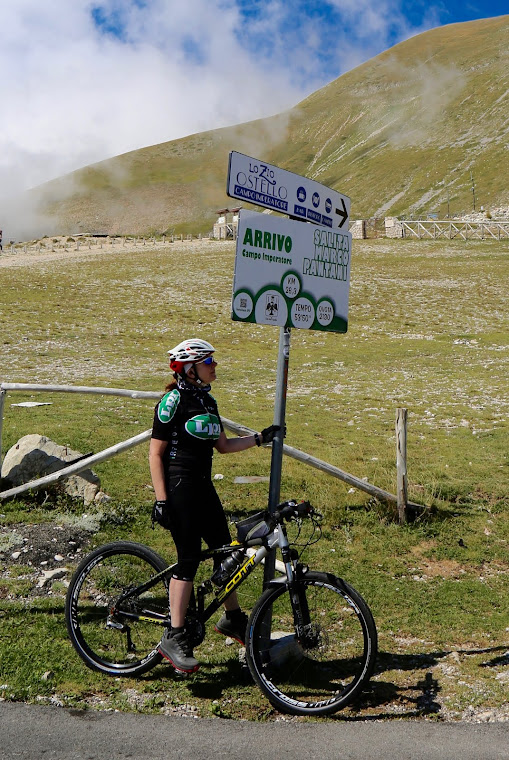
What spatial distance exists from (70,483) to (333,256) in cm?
569

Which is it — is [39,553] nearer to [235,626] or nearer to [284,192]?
[235,626]

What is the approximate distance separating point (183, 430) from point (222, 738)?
91.7 inches

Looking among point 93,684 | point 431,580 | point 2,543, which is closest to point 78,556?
point 2,543

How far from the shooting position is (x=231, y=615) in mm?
6395

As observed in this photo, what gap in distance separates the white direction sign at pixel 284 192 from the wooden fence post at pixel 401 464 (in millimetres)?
3560

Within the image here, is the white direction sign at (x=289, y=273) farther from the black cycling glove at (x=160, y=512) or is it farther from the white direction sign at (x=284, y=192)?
the black cycling glove at (x=160, y=512)

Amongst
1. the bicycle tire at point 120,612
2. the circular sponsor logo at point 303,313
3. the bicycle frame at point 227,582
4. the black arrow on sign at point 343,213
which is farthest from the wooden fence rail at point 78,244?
the bicycle frame at point 227,582

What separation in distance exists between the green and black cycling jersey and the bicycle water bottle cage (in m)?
0.57

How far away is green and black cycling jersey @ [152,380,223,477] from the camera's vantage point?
19.8 feet

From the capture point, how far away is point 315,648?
19.6 feet

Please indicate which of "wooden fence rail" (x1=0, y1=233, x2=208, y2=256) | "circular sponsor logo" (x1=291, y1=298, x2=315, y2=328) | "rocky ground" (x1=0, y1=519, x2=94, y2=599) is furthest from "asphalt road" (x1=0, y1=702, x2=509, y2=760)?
"wooden fence rail" (x1=0, y1=233, x2=208, y2=256)

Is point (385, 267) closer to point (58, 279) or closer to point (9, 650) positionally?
point (58, 279)

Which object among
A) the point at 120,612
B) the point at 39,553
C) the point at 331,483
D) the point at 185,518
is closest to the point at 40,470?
the point at 39,553

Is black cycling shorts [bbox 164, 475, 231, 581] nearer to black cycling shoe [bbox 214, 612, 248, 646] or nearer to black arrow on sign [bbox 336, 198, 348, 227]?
black cycling shoe [bbox 214, 612, 248, 646]
